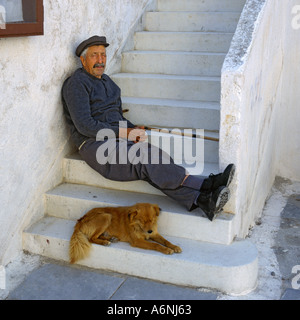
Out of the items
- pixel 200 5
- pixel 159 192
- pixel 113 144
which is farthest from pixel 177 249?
pixel 200 5

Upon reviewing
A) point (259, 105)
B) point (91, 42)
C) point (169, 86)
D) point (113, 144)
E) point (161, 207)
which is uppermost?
point (91, 42)

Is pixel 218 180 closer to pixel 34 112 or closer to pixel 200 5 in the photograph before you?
pixel 34 112

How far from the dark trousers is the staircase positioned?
190mm

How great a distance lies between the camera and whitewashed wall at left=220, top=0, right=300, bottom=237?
3.78 metres

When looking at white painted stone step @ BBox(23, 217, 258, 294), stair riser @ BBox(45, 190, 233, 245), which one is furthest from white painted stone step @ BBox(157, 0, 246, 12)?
white painted stone step @ BBox(23, 217, 258, 294)

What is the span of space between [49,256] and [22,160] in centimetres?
87

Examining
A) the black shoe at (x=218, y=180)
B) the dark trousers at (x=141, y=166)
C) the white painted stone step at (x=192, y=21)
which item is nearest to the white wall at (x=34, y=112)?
the dark trousers at (x=141, y=166)

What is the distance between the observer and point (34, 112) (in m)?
4.04

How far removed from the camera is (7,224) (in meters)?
3.91

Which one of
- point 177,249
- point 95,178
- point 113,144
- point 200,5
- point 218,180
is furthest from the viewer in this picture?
point 200,5

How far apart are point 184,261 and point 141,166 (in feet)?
2.92

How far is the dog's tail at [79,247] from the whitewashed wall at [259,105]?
1237 mm

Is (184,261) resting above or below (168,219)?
below
